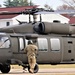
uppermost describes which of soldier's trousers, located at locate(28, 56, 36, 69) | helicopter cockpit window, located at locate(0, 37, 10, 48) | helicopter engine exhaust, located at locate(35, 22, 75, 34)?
Answer: helicopter engine exhaust, located at locate(35, 22, 75, 34)

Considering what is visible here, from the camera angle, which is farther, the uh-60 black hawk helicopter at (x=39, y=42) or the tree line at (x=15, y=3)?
the tree line at (x=15, y=3)

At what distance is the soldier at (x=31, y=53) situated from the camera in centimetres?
2316

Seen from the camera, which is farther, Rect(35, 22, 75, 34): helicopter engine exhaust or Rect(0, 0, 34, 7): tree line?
Rect(0, 0, 34, 7): tree line

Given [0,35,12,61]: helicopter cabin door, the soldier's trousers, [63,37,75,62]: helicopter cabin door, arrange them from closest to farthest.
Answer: the soldier's trousers → [0,35,12,61]: helicopter cabin door → [63,37,75,62]: helicopter cabin door

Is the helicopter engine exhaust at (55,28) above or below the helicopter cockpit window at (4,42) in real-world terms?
above

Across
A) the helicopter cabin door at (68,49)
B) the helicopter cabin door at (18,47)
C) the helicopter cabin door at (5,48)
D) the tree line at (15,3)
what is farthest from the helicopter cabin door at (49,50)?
the tree line at (15,3)

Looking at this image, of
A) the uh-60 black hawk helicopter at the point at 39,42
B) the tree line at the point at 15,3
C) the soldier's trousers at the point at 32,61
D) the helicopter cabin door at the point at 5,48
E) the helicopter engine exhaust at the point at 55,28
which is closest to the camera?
the soldier's trousers at the point at 32,61

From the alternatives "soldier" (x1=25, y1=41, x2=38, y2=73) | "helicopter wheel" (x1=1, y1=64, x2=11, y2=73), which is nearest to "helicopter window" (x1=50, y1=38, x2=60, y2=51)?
"soldier" (x1=25, y1=41, x2=38, y2=73)

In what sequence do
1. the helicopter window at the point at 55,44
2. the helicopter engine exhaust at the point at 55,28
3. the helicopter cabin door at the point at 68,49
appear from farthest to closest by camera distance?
the helicopter cabin door at the point at 68,49
the helicopter window at the point at 55,44
the helicopter engine exhaust at the point at 55,28

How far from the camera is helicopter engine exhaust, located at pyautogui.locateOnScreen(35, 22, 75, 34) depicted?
24.4 meters

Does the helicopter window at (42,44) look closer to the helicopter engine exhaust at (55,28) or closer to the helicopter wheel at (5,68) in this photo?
the helicopter engine exhaust at (55,28)

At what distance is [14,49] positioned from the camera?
78.1 feet

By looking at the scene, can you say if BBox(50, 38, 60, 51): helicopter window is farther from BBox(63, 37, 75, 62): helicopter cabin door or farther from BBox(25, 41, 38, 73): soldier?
BBox(25, 41, 38, 73): soldier

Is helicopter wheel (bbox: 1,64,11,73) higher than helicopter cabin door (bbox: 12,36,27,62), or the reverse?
helicopter cabin door (bbox: 12,36,27,62)
